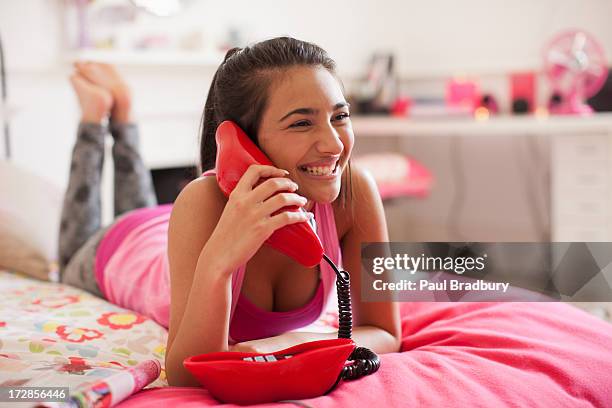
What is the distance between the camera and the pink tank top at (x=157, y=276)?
1.07m

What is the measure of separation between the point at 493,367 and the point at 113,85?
1.32 m

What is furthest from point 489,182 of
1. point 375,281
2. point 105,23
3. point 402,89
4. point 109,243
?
point 375,281

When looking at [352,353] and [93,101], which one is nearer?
[352,353]

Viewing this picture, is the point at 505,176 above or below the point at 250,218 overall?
below

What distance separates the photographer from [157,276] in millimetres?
1388

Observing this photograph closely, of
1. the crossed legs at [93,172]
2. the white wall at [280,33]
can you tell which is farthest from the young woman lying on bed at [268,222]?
the white wall at [280,33]

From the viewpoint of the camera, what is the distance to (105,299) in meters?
1.54

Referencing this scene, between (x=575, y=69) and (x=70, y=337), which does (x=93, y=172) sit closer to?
(x=70, y=337)

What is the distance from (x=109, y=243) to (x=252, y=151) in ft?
2.63

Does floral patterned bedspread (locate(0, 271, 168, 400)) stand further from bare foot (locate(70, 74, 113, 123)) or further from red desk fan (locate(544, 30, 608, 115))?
red desk fan (locate(544, 30, 608, 115))

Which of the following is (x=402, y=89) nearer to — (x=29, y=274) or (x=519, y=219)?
(x=519, y=219)

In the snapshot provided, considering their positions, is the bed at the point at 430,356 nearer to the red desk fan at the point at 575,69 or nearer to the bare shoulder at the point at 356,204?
the bare shoulder at the point at 356,204

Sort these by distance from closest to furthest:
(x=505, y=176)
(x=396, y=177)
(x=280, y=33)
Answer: (x=396, y=177) < (x=280, y=33) < (x=505, y=176)

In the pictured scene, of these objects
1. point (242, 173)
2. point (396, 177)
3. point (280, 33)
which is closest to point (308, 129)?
point (242, 173)
